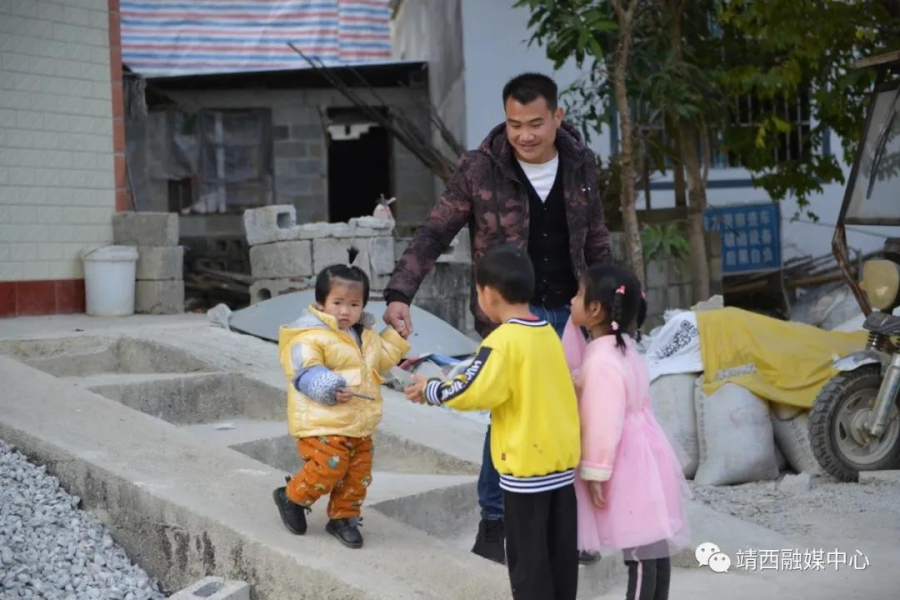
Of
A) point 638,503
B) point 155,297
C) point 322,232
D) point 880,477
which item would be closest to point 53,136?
point 155,297

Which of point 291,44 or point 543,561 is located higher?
point 291,44

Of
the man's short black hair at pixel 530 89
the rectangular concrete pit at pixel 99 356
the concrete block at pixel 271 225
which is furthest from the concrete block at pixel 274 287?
the man's short black hair at pixel 530 89

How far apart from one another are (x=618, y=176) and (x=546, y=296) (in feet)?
26.2

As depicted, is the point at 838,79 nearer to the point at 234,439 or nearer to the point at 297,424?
the point at 234,439

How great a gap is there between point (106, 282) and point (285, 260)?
1410mm

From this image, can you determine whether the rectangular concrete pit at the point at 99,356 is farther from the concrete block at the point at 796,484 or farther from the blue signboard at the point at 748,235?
the blue signboard at the point at 748,235

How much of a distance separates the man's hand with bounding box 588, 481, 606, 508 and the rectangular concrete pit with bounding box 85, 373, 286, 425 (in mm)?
2749

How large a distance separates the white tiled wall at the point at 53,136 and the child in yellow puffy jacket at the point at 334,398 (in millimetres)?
5797

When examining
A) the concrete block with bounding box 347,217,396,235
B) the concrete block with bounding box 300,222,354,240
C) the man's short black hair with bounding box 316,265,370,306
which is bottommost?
the man's short black hair with bounding box 316,265,370,306

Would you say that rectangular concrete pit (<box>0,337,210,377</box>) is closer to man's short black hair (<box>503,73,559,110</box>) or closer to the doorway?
man's short black hair (<box>503,73,559,110</box>)

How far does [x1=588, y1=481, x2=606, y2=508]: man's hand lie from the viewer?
3.58 metres

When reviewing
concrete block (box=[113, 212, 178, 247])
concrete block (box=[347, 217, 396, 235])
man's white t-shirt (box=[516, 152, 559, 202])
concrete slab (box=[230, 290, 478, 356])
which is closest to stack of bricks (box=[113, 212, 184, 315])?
concrete block (box=[113, 212, 178, 247])

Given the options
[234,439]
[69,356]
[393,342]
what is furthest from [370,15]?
[393,342]

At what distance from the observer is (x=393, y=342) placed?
4141mm
